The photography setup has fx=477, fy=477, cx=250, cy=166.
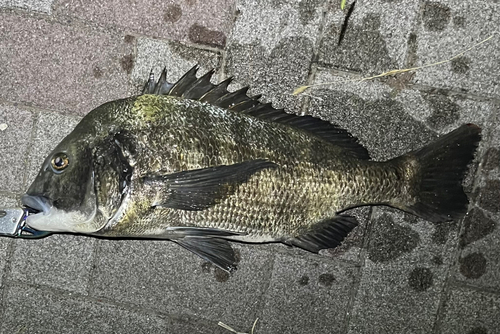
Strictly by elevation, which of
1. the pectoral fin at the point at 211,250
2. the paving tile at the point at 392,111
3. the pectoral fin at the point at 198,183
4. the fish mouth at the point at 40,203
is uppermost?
the paving tile at the point at 392,111

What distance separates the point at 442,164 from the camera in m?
3.35

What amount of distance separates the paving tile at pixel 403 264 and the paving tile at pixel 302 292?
20 cm

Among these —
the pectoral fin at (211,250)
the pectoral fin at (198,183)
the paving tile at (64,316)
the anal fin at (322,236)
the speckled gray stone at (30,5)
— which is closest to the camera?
the pectoral fin at (198,183)

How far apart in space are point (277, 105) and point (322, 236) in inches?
41.7

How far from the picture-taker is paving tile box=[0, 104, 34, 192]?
11.8ft

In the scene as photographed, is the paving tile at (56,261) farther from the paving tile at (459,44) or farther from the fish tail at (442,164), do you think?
the paving tile at (459,44)

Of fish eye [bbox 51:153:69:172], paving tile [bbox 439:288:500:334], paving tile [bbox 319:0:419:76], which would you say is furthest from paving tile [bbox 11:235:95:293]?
paving tile [bbox 439:288:500:334]

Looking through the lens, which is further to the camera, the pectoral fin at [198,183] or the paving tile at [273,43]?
the paving tile at [273,43]

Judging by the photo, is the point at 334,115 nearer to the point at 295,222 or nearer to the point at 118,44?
the point at 295,222

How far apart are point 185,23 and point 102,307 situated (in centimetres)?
227

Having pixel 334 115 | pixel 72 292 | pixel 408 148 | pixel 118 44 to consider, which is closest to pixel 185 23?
pixel 118 44

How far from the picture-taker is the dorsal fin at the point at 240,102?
3.15m

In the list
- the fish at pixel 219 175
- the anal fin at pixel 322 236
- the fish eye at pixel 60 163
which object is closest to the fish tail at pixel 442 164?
the fish at pixel 219 175

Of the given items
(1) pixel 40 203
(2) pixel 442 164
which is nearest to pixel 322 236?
(2) pixel 442 164
